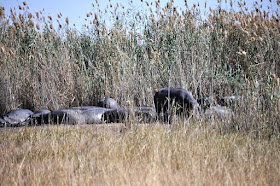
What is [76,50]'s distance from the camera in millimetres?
7305

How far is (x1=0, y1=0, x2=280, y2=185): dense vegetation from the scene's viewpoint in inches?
101

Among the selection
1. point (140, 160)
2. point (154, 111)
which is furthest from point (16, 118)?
point (140, 160)

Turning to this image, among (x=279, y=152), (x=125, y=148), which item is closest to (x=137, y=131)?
(x=125, y=148)

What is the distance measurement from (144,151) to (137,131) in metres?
0.76

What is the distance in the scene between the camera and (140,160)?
8.98ft

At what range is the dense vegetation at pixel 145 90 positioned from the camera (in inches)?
101

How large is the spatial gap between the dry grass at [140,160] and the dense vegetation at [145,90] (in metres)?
0.01

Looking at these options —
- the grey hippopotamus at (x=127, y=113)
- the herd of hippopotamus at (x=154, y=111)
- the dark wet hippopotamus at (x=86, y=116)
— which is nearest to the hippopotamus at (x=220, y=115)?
the herd of hippopotamus at (x=154, y=111)

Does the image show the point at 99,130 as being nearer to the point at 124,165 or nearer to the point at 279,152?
the point at 124,165

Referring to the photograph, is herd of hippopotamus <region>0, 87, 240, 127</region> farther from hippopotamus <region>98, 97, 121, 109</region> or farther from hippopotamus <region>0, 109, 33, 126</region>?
hippopotamus <region>98, 97, 121, 109</region>

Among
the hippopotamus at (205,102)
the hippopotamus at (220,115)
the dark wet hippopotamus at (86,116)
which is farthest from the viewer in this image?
the dark wet hippopotamus at (86,116)

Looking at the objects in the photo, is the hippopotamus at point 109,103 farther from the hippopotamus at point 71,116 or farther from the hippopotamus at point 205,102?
the hippopotamus at point 205,102

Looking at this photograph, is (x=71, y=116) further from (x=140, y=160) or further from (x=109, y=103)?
(x=140, y=160)

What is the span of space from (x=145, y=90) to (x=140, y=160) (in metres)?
2.75
